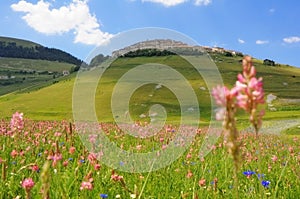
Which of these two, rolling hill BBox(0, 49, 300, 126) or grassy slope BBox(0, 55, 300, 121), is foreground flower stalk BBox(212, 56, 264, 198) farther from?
rolling hill BBox(0, 49, 300, 126)

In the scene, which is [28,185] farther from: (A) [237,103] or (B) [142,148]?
(B) [142,148]

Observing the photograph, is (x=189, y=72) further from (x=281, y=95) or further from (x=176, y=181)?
(x=176, y=181)

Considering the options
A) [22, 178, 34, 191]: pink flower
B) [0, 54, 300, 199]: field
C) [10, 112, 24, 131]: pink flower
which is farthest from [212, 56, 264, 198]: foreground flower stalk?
[10, 112, 24, 131]: pink flower

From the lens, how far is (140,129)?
949 centimetres

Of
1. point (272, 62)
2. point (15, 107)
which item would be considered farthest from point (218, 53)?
point (15, 107)

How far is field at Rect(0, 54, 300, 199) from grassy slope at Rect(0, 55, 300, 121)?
252 mm

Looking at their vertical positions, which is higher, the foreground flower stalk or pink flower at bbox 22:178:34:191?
the foreground flower stalk

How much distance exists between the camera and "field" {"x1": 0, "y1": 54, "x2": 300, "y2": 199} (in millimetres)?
4062

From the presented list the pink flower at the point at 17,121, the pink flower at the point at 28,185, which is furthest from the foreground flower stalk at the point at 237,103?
the pink flower at the point at 17,121

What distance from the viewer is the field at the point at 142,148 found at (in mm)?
4062

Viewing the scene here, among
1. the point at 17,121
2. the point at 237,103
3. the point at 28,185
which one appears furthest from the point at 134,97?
the point at 237,103

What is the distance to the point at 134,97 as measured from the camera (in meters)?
82.3

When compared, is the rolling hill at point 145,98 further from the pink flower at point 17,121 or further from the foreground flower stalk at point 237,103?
the foreground flower stalk at point 237,103

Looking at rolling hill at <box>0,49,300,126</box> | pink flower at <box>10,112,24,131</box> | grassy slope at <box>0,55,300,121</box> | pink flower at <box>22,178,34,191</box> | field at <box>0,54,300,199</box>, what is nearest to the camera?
pink flower at <box>22,178,34,191</box>
